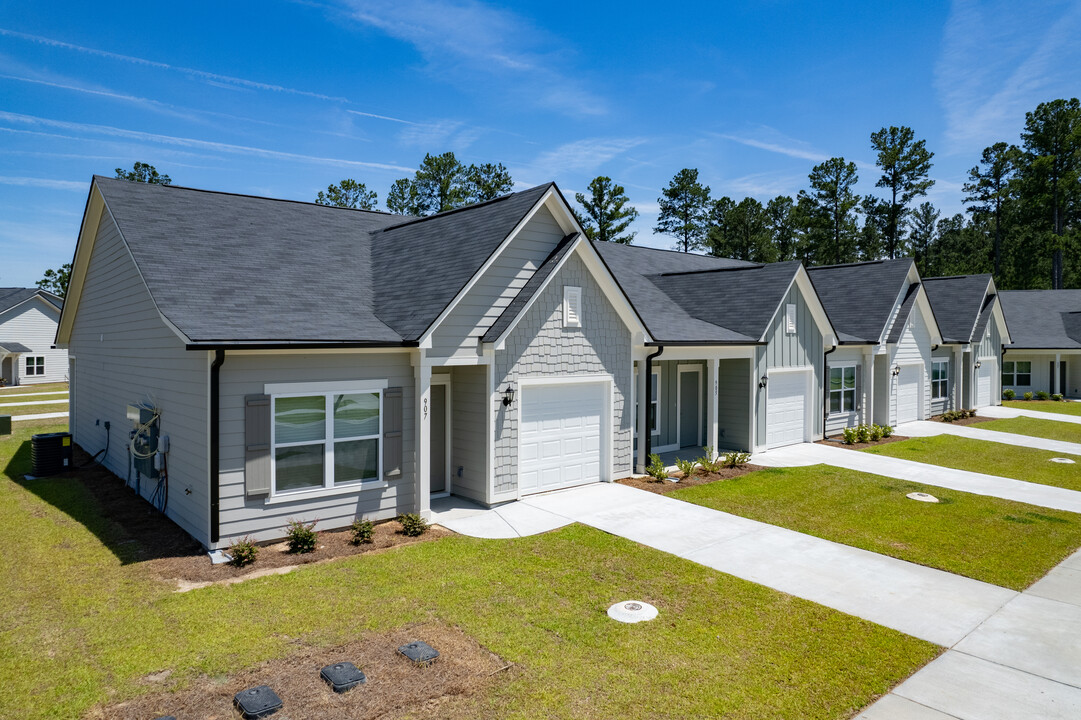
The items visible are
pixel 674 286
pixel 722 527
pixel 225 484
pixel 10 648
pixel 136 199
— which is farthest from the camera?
pixel 674 286

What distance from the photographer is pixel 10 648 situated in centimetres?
625

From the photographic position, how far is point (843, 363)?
21.3m

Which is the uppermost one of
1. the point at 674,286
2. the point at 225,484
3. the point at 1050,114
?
the point at 1050,114

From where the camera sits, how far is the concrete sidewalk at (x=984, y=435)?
19344mm

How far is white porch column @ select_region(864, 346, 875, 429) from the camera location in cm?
2184

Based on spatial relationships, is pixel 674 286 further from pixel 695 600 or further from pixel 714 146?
pixel 695 600

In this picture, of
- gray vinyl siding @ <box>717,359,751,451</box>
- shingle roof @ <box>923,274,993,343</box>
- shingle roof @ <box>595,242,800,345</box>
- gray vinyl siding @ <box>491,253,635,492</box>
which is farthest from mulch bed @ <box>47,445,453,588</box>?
shingle roof @ <box>923,274,993,343</box>

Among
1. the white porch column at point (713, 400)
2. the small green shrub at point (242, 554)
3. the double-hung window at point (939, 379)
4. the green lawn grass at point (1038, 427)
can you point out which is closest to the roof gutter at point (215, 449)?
the small green shrub at point (242, 554)

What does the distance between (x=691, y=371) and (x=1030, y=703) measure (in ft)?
42.9

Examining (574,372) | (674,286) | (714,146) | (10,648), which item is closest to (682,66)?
(674,286)

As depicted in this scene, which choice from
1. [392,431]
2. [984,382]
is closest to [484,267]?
[392,431]

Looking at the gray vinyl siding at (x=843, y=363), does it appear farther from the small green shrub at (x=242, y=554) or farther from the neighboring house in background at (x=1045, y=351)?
the small green shrub at (x=242, y=554)

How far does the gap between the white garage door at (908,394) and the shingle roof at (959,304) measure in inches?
128

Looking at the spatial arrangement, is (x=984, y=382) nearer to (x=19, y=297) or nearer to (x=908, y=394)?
(x=908, y=394)
